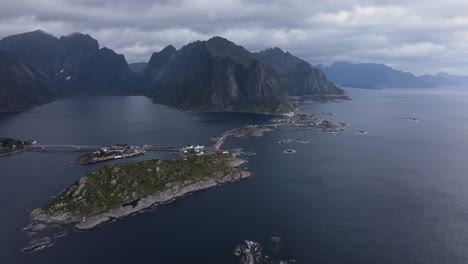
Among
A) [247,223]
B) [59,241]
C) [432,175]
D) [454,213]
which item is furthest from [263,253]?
[432,175]

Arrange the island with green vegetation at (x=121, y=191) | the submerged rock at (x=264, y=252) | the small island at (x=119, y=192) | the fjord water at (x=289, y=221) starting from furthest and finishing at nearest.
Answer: the island with green vegetation at (x=121, y=191), the small island at (x=119, y=192), the fjord water at (x=289, y=221), the submerged rock at (x=264, y=252)

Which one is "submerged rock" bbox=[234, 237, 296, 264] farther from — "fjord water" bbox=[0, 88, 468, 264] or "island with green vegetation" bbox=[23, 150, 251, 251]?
"island with green vegetation" bbox=[23, 150, 251, 251]

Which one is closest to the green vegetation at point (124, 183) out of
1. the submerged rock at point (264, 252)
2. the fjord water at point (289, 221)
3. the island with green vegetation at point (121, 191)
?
the island with green vegetation at point (121, 191)

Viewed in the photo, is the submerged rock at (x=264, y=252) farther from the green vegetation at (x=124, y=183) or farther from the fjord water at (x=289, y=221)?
the green vegetation at (x=124, y=183)

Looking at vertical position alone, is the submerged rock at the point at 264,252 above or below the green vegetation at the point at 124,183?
below

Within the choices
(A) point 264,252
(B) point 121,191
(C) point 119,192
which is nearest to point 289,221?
(A) point 264,252

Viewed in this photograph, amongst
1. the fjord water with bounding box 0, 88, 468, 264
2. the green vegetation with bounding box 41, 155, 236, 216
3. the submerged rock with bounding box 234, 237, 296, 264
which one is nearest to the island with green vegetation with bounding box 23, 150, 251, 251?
the green vegetation with bounding box 41, 155, 236, 216

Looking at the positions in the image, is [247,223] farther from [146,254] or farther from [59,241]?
[59,241]

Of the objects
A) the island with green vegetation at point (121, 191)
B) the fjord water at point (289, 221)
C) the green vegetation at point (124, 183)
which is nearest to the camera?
the fjord water at point (289, 221)

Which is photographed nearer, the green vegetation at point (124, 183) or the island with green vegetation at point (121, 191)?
the island with green vegetation at point (121, 191)
